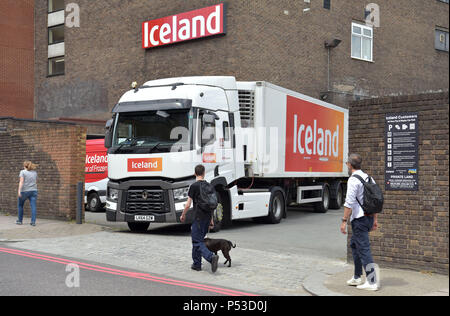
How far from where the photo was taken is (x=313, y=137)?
17.3 m

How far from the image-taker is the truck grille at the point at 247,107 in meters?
14.3

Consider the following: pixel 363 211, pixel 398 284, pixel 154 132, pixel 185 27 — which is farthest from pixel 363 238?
pixel 185 27

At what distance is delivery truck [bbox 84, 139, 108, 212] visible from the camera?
18859 mm

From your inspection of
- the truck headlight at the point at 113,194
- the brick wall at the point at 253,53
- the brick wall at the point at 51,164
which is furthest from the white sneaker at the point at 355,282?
the brick wall at the point at 253,53

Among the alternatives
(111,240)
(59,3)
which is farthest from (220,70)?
(59,3)

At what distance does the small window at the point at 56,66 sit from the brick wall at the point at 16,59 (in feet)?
6.77

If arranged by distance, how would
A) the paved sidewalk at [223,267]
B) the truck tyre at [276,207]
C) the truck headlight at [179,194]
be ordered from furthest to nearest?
the truck tyre at [276,207], the truck headlight at [179,194], the paved sidewalk at [223,267]

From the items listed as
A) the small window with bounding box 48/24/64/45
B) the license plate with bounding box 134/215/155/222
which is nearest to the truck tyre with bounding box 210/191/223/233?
the license plate with bounding box 134/215/155/222

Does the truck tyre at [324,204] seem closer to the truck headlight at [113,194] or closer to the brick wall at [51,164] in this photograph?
the brick wall at [51,164]

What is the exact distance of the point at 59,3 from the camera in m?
31.8

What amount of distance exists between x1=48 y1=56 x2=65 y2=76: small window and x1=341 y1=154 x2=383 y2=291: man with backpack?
26743 mm

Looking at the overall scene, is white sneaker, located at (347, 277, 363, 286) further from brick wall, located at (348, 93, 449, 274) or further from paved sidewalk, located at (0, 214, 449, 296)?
brick wall, located at (348, 93, 449, 274)

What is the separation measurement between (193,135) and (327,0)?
1600 cm

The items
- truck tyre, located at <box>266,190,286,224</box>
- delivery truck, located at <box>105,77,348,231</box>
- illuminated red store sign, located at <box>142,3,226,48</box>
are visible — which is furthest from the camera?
illuminated red store sign, located at <box>142,3,226,48</box>
